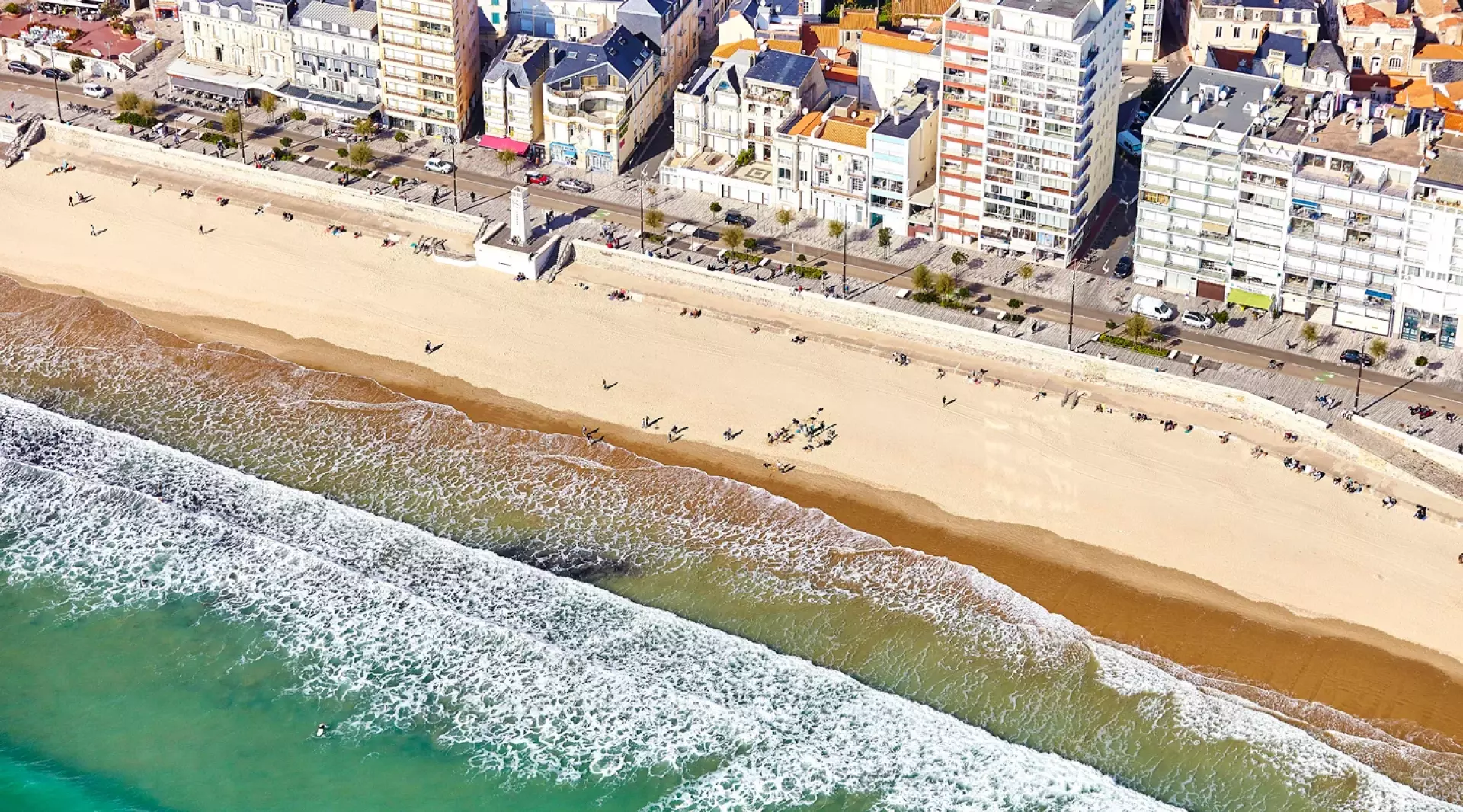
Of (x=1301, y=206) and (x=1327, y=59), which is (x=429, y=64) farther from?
(x=1327, y=59)

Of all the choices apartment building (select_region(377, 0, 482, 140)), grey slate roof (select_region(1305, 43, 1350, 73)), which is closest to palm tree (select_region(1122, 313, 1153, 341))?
grey slate roof (select_region(1305, 43, 1350, 73))

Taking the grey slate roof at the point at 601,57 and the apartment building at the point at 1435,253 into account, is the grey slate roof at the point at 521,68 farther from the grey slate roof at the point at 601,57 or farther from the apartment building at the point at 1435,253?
the apartment building at the point at 1435,253

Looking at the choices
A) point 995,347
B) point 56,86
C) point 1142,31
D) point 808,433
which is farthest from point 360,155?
point 1142,31

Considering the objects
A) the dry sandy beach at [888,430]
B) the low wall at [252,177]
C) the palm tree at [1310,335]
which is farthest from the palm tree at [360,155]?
the palm tree at [1310,335]

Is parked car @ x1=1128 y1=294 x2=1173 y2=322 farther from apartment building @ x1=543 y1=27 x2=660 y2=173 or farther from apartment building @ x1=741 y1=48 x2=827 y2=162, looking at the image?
apartment building @ x1=543 y1=27 x2=660 y2=173

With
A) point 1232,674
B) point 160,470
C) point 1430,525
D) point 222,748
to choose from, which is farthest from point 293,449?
point 1430,525
